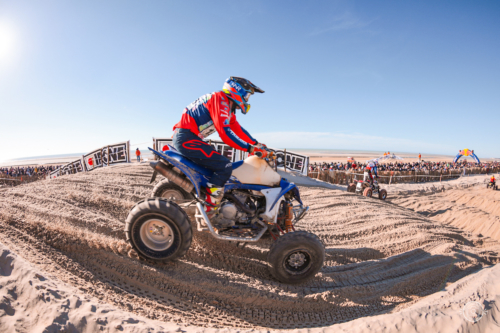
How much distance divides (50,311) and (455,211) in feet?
41.8

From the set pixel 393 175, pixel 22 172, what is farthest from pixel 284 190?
pixel 22 172

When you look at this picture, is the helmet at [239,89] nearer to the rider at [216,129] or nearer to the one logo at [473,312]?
the rider at [216,129]

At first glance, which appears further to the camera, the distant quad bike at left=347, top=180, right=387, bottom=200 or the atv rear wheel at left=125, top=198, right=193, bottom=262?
the distant quad bike at left=347, top=180, right=387, bottom=200

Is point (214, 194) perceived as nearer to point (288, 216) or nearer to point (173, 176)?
point (173, 176)

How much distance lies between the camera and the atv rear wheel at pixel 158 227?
2914mm

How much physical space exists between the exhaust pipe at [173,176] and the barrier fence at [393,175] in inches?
608

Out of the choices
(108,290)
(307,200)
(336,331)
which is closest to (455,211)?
(307,200)

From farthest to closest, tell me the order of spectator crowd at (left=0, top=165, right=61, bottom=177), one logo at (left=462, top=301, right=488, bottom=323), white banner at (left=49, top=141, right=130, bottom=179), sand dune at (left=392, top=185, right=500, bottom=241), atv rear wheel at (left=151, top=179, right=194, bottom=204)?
spectator crowd at (left=0, top=165, right=61, bottom=177) < white banner at (left=49, top=141, right=130, bottom=179) < sand dune at (left=392, top=185, right=500, bottom=241) < atv rear wheel at (left=151, top=179, right=194, bottom=204) < one logo at (left=462, top=301, right=488, bottom=323)

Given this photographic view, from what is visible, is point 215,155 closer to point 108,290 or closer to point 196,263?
point 196,263

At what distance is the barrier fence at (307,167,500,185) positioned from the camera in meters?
19.1

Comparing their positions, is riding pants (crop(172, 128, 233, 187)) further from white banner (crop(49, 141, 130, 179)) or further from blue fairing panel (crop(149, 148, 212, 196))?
white banner (crop(49, 141, 130, 179))

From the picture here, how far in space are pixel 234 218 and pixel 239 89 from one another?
1.74 metres

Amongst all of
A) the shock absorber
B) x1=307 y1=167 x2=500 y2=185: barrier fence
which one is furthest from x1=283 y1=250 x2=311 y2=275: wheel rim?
x1=307 y1=167 x2=500 y2=185: barrier fence

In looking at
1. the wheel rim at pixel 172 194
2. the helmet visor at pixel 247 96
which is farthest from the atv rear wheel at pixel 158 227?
the helmet visor at pixel 247 96
